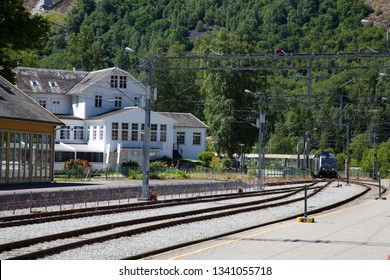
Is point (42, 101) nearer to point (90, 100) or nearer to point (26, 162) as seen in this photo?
point (90, 100)

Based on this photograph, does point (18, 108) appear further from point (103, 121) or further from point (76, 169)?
point (103, 121)

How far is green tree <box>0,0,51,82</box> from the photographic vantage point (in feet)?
102

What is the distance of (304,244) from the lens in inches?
808

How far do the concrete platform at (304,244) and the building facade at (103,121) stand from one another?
172 ft

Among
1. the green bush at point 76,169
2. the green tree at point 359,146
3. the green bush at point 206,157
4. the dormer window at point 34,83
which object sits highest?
the dormer window at point 34,83

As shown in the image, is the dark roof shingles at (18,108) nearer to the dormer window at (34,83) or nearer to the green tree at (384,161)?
the dormer window at (34,83)

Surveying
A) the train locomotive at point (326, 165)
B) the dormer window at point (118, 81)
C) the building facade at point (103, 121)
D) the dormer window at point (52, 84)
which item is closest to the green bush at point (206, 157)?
the building facade at point (103, 121)

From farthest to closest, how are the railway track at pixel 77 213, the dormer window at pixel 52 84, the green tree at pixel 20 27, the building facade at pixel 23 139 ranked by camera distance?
1. the dormer window at pixel 52 84
2. the building facade at pixel 23 139
3. the green tree at pixel 20 27
4. the railway track at pixel 77 213

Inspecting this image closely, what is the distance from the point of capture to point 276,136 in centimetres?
18612

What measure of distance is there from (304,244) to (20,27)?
16.6m

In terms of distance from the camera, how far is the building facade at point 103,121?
80.9m

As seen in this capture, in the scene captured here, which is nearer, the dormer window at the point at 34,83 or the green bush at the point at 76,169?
the green bush at the point at 76,169

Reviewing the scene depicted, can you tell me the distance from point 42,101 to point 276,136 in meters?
106
